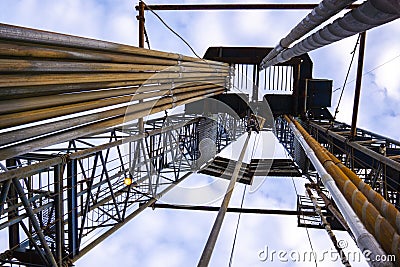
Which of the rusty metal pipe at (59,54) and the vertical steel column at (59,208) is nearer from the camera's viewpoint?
the rusty metal pipe at (59,54)

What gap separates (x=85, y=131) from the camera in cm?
299

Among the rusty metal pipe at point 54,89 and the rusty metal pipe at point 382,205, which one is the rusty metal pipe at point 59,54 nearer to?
the rusty metal pipe at point 54,89

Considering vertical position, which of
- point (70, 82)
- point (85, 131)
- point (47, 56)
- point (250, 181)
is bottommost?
point (250, 181)

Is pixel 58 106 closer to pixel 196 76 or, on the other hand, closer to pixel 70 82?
pixel 70 82

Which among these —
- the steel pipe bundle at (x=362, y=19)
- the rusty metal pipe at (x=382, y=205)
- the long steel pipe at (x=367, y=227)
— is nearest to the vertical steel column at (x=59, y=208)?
the long steel pipe at (x=367, y=227)

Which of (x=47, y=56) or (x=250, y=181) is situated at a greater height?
(x=47, y=56)

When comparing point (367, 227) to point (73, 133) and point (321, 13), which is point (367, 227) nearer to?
point (321, 13)

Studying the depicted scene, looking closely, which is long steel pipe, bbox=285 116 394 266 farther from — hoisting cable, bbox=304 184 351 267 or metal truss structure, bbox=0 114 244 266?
metal truss structure, bbox=0 114 244 266

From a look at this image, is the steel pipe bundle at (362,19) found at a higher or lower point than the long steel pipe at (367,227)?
higher

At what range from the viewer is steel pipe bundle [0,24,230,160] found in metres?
1.96

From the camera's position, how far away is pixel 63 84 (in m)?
2.41

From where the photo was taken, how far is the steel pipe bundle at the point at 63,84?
1959mm

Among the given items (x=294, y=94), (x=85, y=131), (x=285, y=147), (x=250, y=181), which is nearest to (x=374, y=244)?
(x=85, y=131)

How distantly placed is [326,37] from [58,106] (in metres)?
2.57
